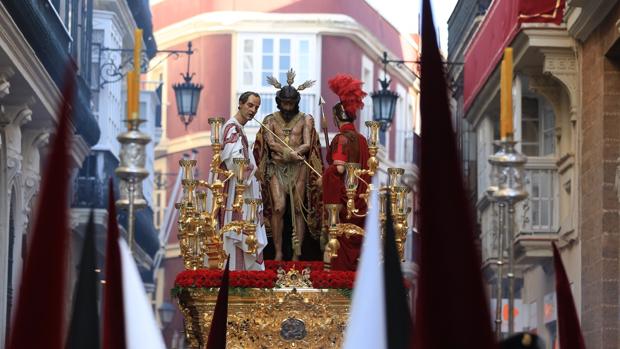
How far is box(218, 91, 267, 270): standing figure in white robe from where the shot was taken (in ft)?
54.5

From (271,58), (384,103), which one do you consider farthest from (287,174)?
(271,58)

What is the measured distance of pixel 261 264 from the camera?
16766 millimetres

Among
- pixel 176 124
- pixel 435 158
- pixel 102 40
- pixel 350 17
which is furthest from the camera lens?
pixel 176 124

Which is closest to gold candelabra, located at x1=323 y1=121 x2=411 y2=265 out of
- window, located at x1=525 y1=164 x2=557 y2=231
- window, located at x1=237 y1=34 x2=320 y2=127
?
window, located at x1=525 y1=164 x2=557 y2=231

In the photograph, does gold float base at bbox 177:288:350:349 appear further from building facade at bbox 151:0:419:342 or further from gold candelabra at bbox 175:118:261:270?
building facade at bbox 151:0:419:342

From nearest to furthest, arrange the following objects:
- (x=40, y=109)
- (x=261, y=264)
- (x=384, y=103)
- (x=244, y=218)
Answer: (x=244, y=218), (x=261, y=264), (x=40, y=109), (x=384, y=103)

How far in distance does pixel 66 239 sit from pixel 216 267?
10.1 m

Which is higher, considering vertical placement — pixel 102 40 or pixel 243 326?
pixel 102 40

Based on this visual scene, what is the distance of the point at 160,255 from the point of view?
5612cm

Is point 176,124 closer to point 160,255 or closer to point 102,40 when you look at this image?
point 160,255

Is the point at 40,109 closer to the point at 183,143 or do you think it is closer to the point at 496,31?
the point at 496,31

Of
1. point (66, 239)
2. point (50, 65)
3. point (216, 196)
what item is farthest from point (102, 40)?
point (66, 239)

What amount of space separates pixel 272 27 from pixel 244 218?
3968cm

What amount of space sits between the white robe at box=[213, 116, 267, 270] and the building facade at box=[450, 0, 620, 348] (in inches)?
190
